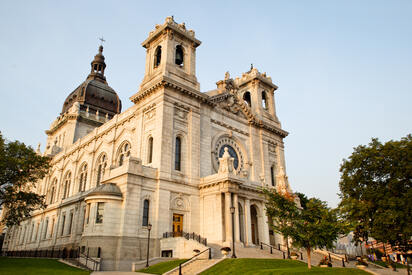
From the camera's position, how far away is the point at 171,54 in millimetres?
40000

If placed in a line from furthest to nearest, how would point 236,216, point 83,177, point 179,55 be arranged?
point 83,177
point 179,55
point 236,216

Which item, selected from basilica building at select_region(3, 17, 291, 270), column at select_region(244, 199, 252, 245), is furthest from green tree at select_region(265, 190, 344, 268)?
column at select_region(244, 199, 252, 245)

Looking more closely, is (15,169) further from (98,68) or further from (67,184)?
(98,68)

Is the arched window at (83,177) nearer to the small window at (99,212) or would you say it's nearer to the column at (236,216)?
the small window at (99,212)

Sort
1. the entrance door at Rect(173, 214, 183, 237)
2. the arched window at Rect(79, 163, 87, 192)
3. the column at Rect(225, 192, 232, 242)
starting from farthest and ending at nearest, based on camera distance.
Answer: the arched window at Rect(79, 163, 87, 192) < the entrance door at Rect(173, 214, 183, 237) < the column at Rect(225, 192, 232, 242)

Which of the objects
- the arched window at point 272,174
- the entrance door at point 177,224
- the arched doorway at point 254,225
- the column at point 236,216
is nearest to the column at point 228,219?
the column at point 236,216

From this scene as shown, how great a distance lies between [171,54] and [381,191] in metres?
26.5

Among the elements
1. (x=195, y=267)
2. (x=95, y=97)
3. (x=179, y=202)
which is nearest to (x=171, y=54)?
(x=179, y=202)

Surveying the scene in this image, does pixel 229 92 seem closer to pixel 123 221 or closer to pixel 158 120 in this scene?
pixel 158 120

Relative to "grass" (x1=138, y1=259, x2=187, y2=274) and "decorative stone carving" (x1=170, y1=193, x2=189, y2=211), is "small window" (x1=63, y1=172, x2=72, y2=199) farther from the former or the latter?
"grass" (x1=138, y1=259, x2=187, y2=274)

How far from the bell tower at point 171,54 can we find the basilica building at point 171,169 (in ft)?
0.45

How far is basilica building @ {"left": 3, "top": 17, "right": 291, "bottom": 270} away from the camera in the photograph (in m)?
30.3

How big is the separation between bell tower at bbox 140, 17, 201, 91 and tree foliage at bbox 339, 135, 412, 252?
65.4 feet

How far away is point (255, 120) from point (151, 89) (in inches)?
642
